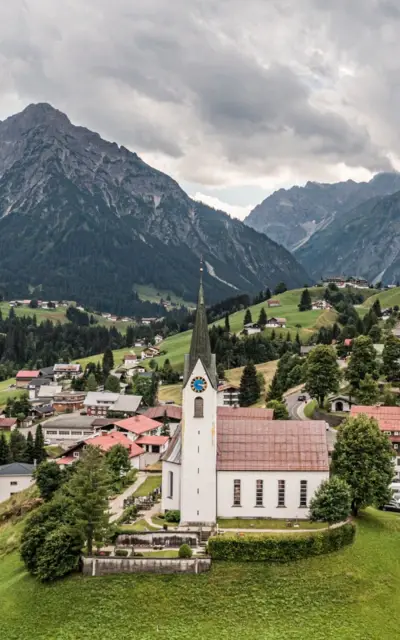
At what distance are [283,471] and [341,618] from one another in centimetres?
1665

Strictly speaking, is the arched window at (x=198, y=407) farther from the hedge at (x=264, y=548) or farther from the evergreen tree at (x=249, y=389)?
the evergreen tree at (x=249, y=389)

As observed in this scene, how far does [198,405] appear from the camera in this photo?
2386 inches

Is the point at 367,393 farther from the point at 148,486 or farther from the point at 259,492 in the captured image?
the point at 259,492

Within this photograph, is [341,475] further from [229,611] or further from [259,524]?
[229,611]

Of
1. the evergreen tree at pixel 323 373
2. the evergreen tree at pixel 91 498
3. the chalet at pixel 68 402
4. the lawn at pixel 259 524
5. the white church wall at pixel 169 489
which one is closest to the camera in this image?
the evergreen tree at pixel 91 498

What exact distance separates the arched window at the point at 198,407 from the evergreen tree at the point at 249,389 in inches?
3122

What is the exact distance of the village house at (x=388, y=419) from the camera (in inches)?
3297

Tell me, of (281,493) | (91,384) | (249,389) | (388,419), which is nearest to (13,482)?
(281,493)

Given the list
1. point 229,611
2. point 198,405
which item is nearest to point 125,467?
point 198,405

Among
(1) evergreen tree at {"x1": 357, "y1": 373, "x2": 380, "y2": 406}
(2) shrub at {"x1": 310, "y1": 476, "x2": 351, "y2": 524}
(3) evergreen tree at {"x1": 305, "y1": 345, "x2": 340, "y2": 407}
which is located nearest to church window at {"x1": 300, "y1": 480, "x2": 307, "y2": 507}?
(2) shrub at {"x1": 310, "y1": 476, "x2": 351, "y2": 524}

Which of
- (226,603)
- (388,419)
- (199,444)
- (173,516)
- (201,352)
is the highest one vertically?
(201,352)

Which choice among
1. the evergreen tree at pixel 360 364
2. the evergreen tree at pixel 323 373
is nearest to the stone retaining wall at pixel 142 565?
the evergreen tree at pixel 323 373

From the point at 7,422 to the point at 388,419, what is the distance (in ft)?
295

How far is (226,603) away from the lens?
1861 inches
